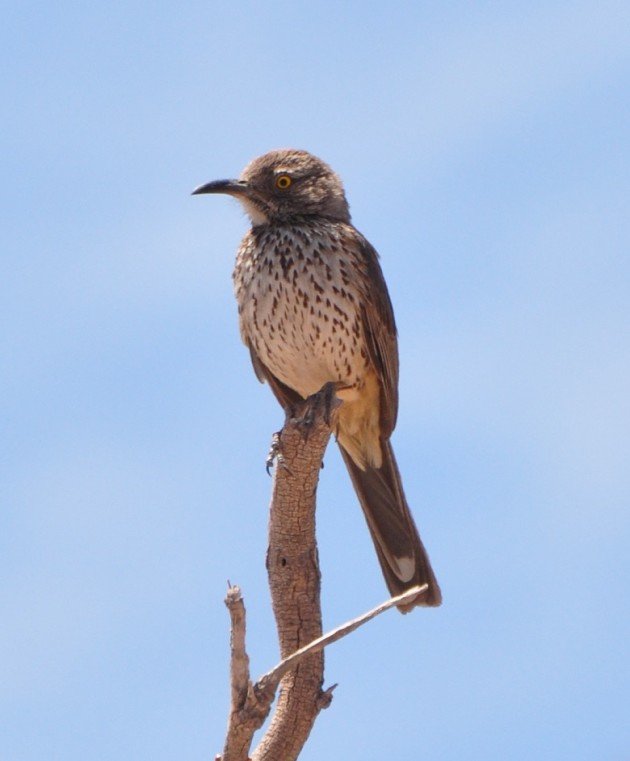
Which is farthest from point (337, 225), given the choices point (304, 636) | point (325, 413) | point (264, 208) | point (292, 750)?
point (292, 750)

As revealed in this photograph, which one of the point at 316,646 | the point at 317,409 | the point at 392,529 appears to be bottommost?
the point at 316,646

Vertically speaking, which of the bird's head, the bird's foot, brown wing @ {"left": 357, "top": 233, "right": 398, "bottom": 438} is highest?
the bird's head

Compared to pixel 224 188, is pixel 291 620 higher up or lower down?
A: lower down

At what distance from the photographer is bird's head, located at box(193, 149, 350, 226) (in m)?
8.94

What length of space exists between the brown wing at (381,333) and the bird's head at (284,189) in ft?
1.34

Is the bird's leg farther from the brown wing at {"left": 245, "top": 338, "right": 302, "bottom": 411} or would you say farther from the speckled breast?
the brown wing at {"left": 245, "top": 338, "right": 302, "bottom": 411}

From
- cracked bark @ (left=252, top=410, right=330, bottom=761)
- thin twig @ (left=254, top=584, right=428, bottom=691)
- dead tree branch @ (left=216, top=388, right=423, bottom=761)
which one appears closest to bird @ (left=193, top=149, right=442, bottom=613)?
dead tree branch @ (left=216, top=388, right=423, bottom=761)

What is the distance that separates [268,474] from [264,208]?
2.39 m

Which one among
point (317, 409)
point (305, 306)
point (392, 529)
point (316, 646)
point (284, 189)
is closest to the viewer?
point (316, 646)

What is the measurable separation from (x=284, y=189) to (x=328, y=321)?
1.24m

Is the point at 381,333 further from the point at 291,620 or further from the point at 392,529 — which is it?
the point at 291,620

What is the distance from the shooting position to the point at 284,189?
901cm

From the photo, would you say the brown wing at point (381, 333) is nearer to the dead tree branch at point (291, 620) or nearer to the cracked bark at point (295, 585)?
the dead tree branch at point (291, 620)

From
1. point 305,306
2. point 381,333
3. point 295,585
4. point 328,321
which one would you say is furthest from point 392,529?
point 295,585
